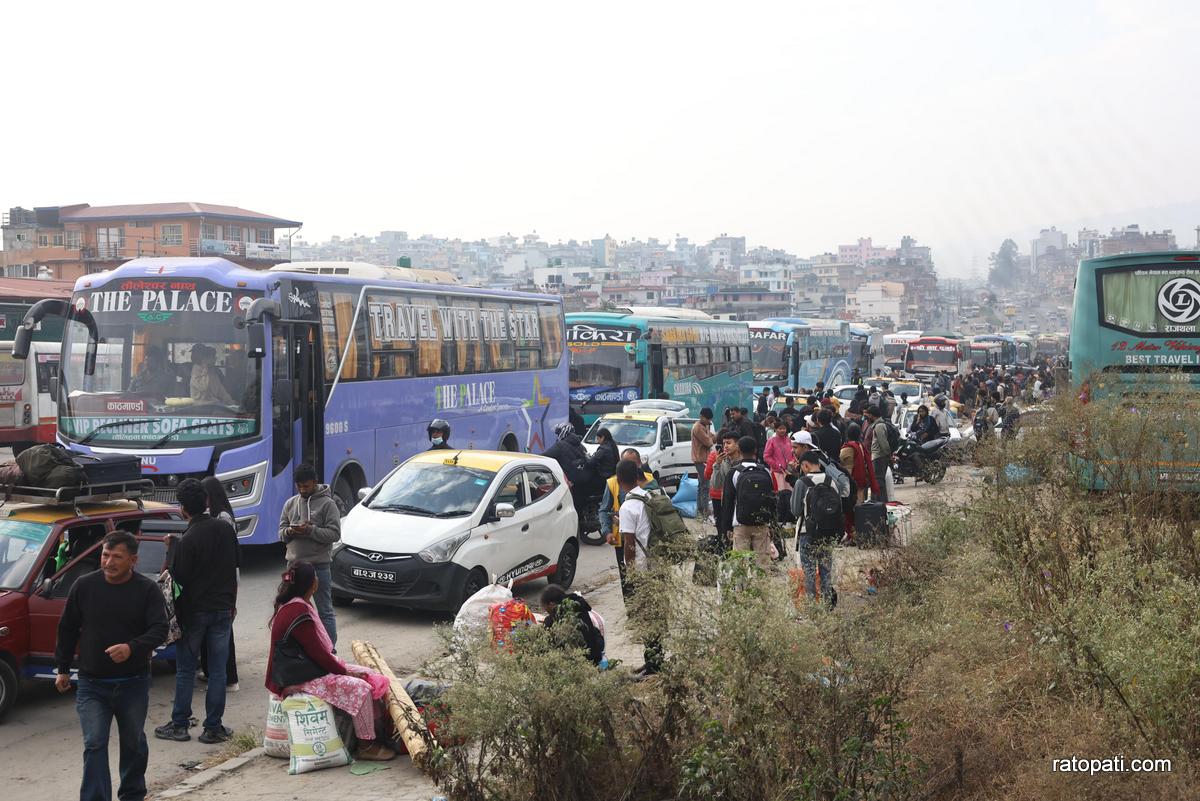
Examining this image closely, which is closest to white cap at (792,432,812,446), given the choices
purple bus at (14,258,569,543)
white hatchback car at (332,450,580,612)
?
white hatchback car at (332,450,580,612)

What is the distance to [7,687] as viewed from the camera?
27.0ft

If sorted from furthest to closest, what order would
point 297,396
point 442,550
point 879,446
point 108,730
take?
point 879,446 → point 297,396 → point 442,550 → point 108,730

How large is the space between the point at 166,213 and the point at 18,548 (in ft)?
264

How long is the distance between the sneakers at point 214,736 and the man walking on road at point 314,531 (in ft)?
5.08

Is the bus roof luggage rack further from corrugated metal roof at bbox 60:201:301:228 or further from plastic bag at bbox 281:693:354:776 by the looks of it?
corrugated metal roof at bbox 60:201:301:228

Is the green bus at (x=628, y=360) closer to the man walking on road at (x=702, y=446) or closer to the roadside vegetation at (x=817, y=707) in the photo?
the man walking on road at (x=702, y=446)

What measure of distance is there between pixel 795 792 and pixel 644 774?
82 centimetres

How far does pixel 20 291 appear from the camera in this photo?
41281 millimetres

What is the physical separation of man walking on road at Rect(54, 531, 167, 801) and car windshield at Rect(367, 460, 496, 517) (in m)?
5.33

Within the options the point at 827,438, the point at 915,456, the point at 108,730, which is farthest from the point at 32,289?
the point at 108,730

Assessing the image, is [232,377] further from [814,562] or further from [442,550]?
[814,562]

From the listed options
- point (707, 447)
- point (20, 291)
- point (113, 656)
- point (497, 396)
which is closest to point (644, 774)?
point (113, 656)

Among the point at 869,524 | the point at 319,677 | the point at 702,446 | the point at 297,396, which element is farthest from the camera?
the point at 702,446

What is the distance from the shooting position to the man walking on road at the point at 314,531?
379 inches
